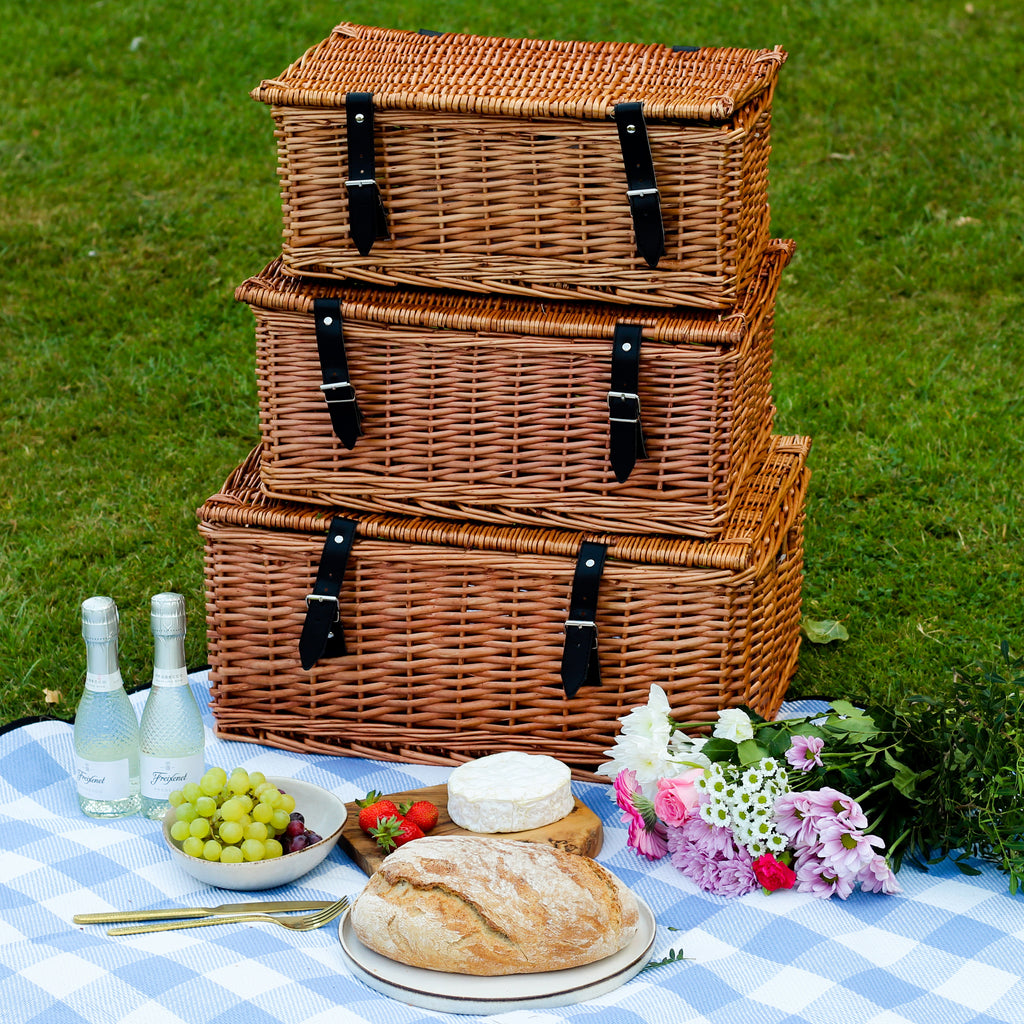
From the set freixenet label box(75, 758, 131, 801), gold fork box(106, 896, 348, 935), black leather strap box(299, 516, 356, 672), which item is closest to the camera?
gold fork box(106, 896, 348, 935)

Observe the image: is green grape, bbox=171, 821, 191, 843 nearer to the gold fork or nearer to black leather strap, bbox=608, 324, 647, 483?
the gold fork

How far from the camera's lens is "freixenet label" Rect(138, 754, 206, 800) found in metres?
2.44

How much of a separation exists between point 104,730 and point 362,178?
3.48 ft

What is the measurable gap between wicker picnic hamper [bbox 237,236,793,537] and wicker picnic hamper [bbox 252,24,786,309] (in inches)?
2.4

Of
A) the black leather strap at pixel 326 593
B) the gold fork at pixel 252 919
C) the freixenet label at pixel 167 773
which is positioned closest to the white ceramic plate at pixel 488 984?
the gold fork at pixel 252 919

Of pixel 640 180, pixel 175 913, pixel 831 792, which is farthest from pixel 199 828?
pixel 640 180

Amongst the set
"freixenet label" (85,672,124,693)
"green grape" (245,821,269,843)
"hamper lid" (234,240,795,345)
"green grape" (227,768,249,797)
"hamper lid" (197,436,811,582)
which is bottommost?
"green grape" (245,821,269,843)

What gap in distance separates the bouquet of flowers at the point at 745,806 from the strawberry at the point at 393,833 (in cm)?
35

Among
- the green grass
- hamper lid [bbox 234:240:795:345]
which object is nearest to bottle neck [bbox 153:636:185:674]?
hamper lid [bbox 234:240:795:345]

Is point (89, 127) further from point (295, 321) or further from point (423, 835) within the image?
point (423, 835)

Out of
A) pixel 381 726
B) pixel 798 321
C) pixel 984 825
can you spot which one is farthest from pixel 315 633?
pixel 798 321

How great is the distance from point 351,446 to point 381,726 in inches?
21.8

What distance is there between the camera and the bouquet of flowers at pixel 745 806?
225 centimetres

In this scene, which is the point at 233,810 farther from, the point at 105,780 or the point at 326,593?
the point at 326,593
